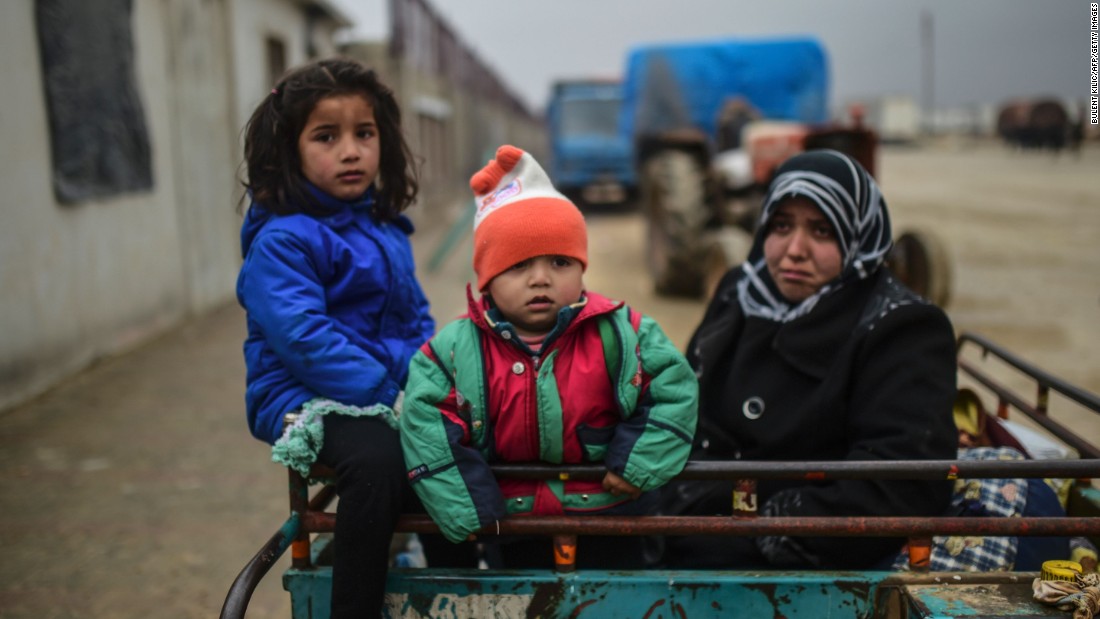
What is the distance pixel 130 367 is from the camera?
624 centimetres

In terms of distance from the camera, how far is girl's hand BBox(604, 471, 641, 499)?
1728 millimetres

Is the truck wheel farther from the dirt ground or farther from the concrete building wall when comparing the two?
the concrete building wall

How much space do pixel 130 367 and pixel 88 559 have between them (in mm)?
3115

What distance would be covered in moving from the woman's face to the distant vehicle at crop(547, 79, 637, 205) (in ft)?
50.5

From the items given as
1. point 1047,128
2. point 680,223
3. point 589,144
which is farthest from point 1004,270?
point 1047,128

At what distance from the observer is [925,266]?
6691mm

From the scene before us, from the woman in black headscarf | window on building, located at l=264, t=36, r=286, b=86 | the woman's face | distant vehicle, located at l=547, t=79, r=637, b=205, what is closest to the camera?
the woman in black headscarf

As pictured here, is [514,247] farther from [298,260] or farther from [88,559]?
[88,559]

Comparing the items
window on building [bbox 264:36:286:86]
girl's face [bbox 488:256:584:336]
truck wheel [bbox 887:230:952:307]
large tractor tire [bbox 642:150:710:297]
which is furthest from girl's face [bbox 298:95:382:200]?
window on building [bbox 264:36:286:86]

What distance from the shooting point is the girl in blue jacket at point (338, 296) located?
175 centimetres

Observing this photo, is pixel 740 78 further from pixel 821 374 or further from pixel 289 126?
pixel 289 126

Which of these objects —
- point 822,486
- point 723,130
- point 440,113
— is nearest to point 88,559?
point 822,486

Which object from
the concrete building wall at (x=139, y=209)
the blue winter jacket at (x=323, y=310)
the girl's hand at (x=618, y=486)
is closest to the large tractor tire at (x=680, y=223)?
the concrete building wall at (x=139, y=209)

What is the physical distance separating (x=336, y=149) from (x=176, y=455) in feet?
9.85
